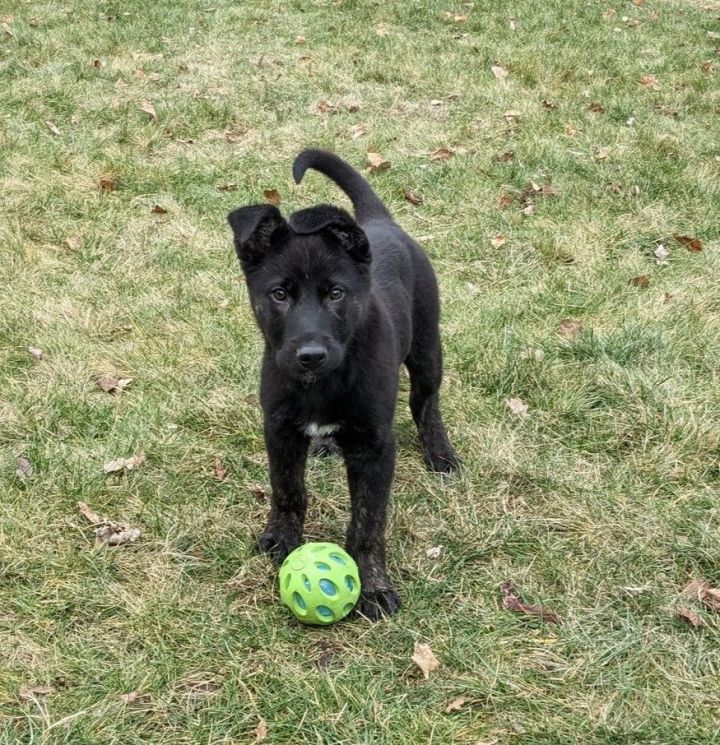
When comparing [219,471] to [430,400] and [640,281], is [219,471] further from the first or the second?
[640,281]

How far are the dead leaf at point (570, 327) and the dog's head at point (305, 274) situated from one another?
2325 mm

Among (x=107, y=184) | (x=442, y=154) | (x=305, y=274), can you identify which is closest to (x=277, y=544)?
(x=305, y=274)

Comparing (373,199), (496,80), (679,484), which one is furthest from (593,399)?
(496,80)

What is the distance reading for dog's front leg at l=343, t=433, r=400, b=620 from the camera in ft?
10.9

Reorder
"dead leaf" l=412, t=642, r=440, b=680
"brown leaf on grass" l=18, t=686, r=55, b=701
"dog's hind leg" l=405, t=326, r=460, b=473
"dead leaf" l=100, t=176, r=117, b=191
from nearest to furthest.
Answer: "brown leaf on grass" l=18, t=686, r=55, b=701
"dead leaf" l=412, t=642, r=440, b=680
"dog's hind leg" l=405, t=326, r=460, b=473
"dead leaf" l=100, t=176, r=117, b=191

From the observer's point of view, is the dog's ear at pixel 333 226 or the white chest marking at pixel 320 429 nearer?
the dog's ear at pixel 333 226

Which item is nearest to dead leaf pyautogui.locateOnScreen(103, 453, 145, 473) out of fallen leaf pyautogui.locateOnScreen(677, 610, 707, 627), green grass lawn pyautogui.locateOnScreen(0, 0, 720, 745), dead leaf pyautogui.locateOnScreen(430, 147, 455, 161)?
green grass lawn pyautogui.locateOnScreen(0, 0, 720, 745)

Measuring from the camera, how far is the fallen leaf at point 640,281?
5855 mm

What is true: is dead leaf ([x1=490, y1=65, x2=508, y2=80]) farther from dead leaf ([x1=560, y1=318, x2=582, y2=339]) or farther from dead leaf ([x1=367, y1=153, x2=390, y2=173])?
dead leaf ([x1=560, y1=318, x2=582, y2=339])

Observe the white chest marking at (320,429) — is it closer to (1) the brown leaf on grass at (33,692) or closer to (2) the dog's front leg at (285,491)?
(2) the dog's front leg at (285,491)

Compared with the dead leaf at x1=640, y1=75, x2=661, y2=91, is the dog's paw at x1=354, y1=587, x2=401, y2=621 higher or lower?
lower

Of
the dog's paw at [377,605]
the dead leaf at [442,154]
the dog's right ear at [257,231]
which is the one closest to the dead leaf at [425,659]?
the dog's paw at [377,605]

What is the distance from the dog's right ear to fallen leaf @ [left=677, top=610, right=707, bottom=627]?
6.63ft

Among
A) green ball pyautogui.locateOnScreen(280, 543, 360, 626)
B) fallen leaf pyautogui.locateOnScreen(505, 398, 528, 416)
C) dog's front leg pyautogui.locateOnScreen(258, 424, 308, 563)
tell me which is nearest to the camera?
Result: green ball pyautogui.locateOnScreen(280, 543, 360, 626)
